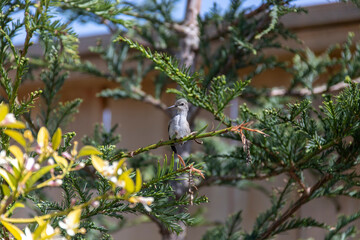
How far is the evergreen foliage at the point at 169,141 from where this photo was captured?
71 centimetres

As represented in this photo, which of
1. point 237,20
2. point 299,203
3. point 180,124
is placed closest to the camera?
A: point 180,124

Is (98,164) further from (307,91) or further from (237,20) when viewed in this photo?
(307,91)

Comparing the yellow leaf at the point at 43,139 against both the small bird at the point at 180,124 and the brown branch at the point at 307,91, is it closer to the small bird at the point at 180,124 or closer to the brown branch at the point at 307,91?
the small bird at the point at 180,124

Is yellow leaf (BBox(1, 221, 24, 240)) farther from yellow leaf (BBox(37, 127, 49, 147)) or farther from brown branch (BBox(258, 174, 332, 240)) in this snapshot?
brown branch (BBox(258, 174, 332, 240))

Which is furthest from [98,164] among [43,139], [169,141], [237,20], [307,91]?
[307,91]

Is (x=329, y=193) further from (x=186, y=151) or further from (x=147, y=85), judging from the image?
(x=147, y=85)

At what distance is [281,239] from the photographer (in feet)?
7.41

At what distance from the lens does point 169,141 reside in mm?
940

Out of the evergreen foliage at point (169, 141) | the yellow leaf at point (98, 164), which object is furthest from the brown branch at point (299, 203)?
the yellow leaf at point (98, 164)

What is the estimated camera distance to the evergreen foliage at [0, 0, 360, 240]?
0.71 m

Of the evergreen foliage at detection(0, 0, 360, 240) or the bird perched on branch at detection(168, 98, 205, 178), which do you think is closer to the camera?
the evergreen foliage at detection(0, 0, 360, 240)

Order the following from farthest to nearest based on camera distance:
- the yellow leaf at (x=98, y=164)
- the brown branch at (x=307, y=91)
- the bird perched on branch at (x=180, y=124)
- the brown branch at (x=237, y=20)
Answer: the brown branch at (x=307, y=91), the brown branch at (x=237, y=20), the bird perched on branch at (x=180, y=124), the yellow leaf at (x=98, y=164)

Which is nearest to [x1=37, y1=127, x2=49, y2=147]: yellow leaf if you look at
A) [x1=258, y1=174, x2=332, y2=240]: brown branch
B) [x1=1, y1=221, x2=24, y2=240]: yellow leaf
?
[x1=1, y1=221, x2=24, y2=240]: yellow leaf

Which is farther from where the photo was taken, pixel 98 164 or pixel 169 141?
pixel 169 141
